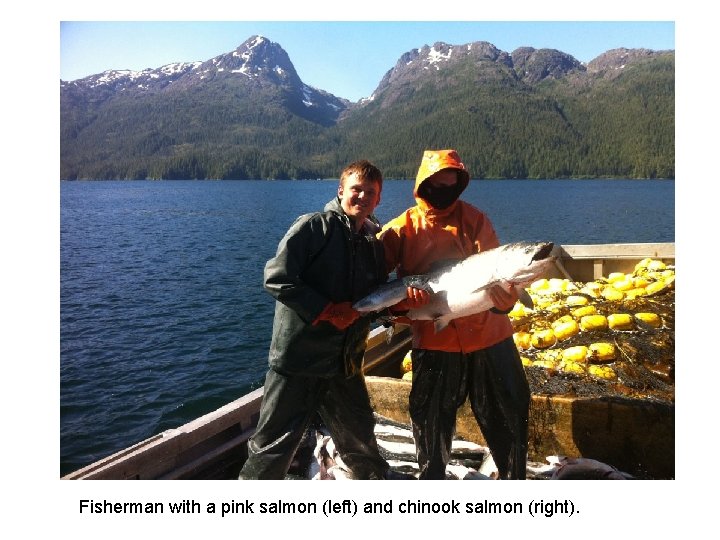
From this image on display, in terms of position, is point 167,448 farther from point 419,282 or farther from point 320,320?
point 419,282

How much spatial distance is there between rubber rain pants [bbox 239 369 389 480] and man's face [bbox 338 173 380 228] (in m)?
1.40

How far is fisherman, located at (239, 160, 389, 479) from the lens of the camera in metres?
3.93

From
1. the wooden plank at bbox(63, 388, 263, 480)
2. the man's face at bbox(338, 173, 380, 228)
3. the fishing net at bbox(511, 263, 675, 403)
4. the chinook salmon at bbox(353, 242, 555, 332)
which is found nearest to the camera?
the chinook salmon at bbox(353, 242, 555, 332)

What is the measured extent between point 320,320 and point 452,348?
3.85ft

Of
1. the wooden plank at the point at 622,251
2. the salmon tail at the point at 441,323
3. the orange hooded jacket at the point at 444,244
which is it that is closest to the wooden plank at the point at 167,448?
the orange hooded jacket at the point at 444,244

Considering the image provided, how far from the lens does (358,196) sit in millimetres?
4055

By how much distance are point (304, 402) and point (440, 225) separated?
1.93m

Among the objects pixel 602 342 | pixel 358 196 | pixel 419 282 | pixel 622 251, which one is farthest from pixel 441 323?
pixel 622 251

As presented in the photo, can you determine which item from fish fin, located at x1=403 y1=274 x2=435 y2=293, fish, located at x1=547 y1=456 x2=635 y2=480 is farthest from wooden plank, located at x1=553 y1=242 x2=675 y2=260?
fish fin, located at x1=403 y1=274 x2=435 y2=293

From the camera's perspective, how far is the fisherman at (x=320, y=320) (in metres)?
3.93

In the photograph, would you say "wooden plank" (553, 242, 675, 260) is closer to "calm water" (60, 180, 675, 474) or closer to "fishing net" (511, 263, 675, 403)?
"fishing net" (511, 263, 675, 403)

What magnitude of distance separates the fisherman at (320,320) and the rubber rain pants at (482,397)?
1.99 feet
